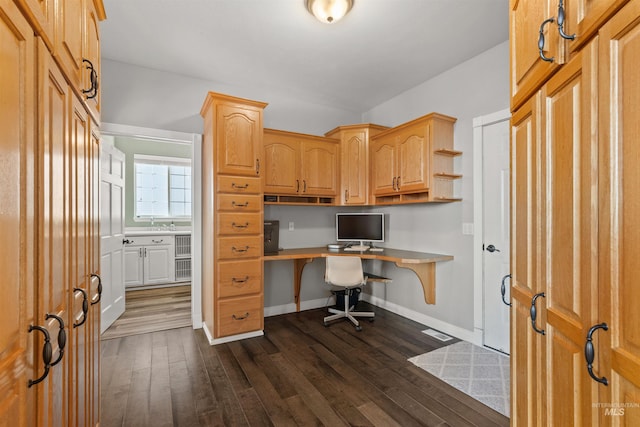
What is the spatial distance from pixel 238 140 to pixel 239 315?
1709 millimetres

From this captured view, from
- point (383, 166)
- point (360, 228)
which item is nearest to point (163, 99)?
point (383, 166)

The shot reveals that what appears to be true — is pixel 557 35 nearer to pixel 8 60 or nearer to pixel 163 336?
pixel 8 60

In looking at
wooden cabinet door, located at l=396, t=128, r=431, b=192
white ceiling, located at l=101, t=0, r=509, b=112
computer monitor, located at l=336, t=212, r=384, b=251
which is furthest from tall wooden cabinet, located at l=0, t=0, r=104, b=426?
computer monitor, located at l=336, t=212, r=384, b=251

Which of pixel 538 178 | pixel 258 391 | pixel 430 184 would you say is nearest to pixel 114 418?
pixel 258 391

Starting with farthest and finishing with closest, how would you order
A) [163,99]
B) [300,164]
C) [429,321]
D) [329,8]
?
[300,164], [429,321], [163,99], [329,8]

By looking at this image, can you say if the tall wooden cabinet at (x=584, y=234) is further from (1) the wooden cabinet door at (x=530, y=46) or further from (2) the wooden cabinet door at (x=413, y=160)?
(2) the wooden cabinet door at (x=413, y=160)

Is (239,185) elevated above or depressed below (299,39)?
below

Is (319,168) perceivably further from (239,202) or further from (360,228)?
(239,202)

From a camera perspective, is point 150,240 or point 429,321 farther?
point 150,240

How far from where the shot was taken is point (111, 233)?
11.1 feet

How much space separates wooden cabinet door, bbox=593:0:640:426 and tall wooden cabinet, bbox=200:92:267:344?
8.84 feet

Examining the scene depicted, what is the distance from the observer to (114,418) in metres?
1.87

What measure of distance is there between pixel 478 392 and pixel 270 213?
271 centimetres

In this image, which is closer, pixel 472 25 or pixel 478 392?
pixel 478 392
